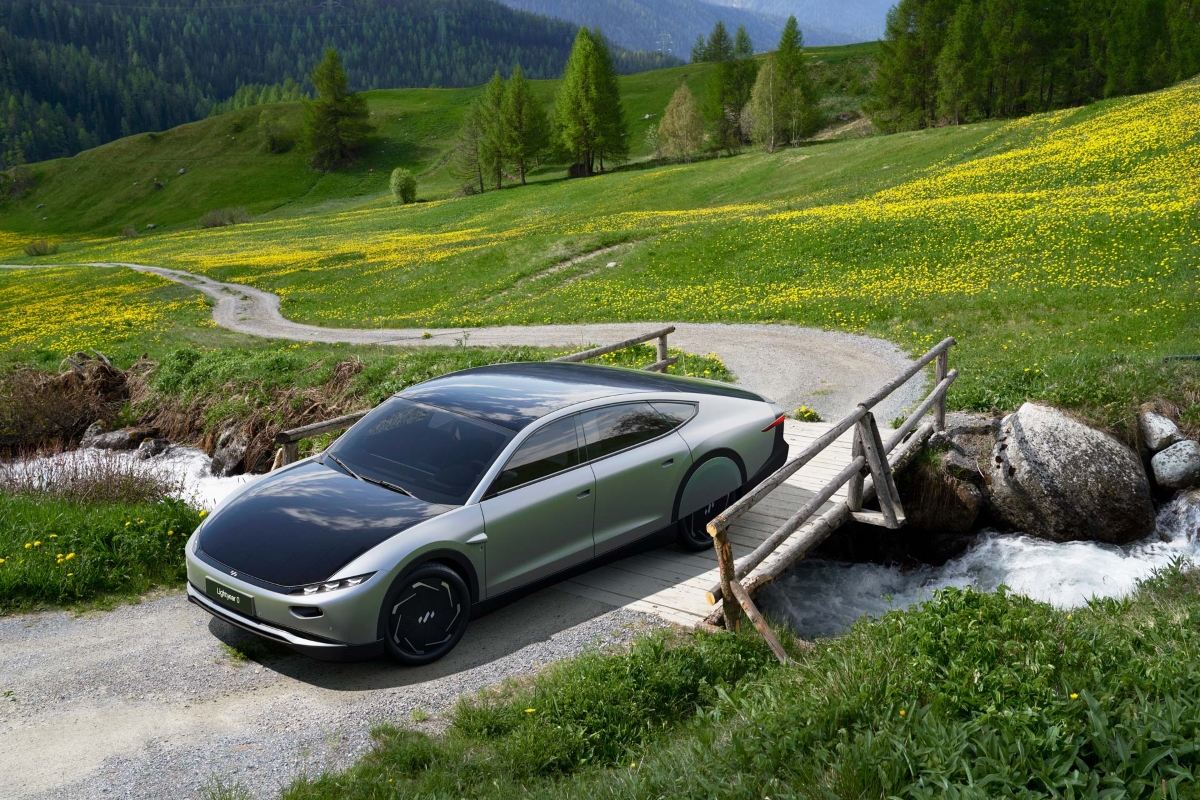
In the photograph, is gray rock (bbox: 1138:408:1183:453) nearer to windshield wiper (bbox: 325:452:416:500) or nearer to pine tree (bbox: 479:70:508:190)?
windshield wiper (bbox: 325:452:416:500)

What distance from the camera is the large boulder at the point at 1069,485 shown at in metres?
9.47

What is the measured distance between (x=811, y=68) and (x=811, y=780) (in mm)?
121714

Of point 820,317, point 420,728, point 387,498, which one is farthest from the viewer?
point 820,317

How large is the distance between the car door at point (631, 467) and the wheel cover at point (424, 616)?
142 centimetres

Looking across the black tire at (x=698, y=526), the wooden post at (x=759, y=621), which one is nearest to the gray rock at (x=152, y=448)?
the black tire at (x=698, y=526)

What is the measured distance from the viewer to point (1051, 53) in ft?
195

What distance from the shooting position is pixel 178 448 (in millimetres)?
15703

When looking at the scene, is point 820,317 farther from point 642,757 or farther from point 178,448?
point 642,757

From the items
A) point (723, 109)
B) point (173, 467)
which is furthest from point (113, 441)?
point (723, 109)

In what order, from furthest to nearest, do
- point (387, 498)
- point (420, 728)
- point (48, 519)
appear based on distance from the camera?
point (48, 519) → point (387, 498) → point (420, 728)

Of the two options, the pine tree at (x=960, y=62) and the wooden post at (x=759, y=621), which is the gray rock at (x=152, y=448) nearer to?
the wooden post at (x=759, y=621)

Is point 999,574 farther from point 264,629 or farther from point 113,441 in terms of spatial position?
point 113,441

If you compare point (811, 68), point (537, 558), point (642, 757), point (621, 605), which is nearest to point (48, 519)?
point (537, 558)

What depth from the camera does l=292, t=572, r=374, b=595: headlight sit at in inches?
222
